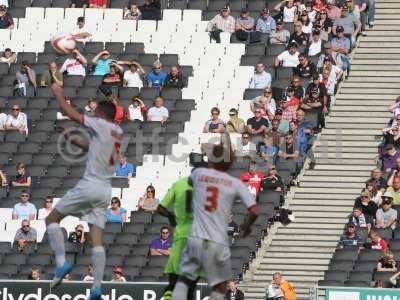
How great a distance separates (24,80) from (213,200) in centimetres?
1787

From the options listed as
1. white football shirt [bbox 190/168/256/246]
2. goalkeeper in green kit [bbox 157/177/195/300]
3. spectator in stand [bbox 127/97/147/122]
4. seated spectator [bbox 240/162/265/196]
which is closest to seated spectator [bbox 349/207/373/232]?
seated spectator [bbox 240/162/265/196]

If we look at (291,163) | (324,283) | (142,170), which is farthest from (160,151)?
(324,283)

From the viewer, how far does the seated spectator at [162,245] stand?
3203 cm

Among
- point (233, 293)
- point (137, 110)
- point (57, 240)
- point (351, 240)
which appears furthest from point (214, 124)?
point (57, 240)

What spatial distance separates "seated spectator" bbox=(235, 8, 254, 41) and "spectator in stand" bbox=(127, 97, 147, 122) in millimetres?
3175

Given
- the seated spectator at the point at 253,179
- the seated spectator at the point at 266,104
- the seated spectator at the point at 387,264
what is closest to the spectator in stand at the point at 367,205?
the seated spectator at the point at 387,264

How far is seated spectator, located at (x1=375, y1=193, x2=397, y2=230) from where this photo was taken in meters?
32.1

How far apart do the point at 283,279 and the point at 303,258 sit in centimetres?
250

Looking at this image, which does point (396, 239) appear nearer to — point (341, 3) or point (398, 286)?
point (398, 286)

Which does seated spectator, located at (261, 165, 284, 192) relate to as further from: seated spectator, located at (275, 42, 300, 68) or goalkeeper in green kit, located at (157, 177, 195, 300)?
goalkeeper in green kit, located at (157, 177, 195, 300)

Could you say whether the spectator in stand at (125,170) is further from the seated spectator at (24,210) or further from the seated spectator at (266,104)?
the seated spectator at (266,104)

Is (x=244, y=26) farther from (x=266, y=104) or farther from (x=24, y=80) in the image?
(x=24, y=80)

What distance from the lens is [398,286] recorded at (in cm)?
3006

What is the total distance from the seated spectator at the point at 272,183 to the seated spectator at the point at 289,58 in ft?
12.6
